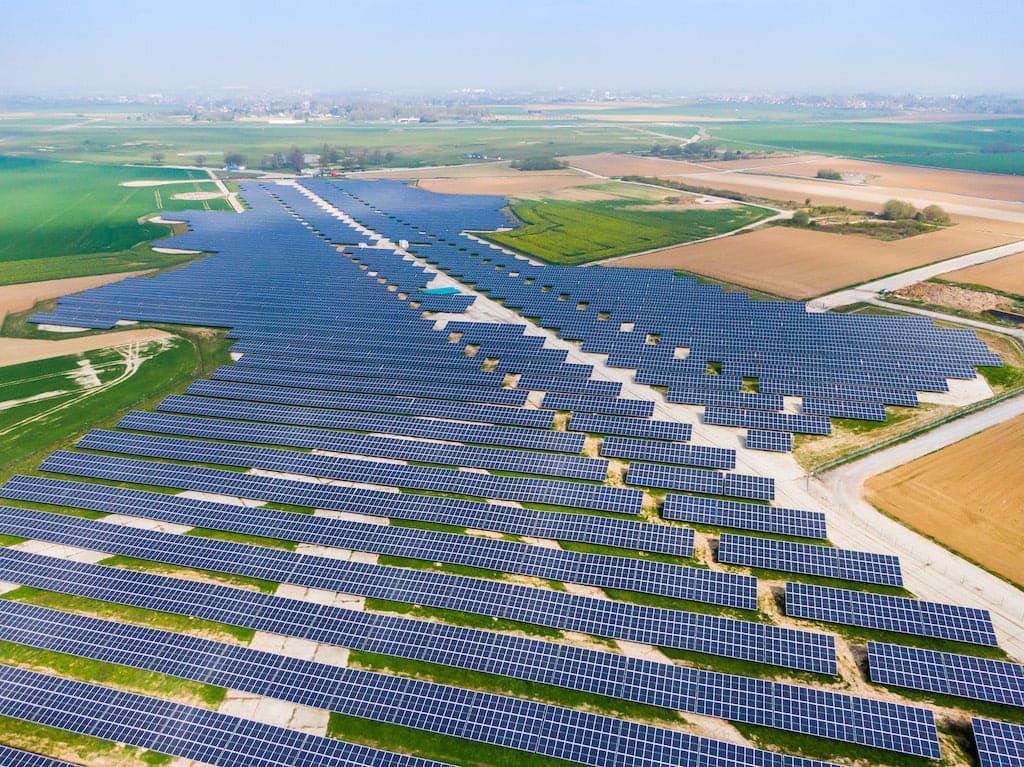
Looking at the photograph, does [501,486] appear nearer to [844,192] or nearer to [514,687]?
[514,687]

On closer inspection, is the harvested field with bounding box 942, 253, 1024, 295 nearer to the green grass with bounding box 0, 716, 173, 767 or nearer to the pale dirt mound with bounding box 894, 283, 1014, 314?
the pale dirt mound with bounding box 894, 283, 1014, 314

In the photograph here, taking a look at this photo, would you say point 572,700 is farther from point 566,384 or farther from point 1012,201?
point 1012,201

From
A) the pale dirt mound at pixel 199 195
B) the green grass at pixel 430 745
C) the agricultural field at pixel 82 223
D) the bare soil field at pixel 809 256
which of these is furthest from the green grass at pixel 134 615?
the pale dirt mound at pixel 199 195

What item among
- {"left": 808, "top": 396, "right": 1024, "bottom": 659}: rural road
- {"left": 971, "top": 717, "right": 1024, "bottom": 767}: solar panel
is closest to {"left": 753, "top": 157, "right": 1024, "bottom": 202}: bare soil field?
{"left": 808, "top": 396, "right": 1024, "bottom": 659}: rural road

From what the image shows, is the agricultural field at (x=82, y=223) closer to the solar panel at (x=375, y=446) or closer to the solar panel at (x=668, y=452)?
the solar panel at (x=375, y=446)

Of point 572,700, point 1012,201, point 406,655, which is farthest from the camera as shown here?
point 1012,201

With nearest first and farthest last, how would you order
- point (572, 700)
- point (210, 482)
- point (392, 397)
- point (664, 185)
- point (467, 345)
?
point (572, 700) < point (210, 482) < point (392, 397) < point (467, 345) < point (664, 185)

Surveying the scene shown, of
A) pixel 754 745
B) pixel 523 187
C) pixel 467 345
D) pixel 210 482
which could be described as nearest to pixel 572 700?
pixel 754 745
